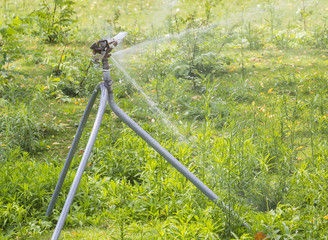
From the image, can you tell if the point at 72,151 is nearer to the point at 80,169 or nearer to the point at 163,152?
the point at 80,169

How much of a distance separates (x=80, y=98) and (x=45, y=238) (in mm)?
2456

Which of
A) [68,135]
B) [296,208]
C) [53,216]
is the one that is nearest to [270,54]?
[68,135]

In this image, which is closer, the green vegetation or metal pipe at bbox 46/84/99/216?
metal pipe at bbox 46/84/99/216

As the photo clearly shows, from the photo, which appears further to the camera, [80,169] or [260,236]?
[260,236]

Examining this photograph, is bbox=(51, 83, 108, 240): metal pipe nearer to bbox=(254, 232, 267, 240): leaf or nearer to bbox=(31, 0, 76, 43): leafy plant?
bbox=(254, 232, 267, 240): leaf

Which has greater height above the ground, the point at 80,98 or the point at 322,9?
the point at 80,98

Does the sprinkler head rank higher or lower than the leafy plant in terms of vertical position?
higher

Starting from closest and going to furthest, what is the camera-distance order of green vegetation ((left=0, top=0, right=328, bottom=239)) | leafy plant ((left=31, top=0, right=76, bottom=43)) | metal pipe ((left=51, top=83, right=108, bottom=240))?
metal pipe ((left=51, top=83, right=108, bottom=240))
green vegetation ((left=0, top=0, right=328, bottom=239))
leafy plant ((left=31, top=0, right=76, bottom=43))

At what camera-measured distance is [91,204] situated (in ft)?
9.43

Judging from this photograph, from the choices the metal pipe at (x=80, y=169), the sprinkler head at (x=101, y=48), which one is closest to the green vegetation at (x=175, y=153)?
the metal pipe at (x=80, y=169)

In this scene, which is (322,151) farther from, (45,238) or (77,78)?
(77,78)

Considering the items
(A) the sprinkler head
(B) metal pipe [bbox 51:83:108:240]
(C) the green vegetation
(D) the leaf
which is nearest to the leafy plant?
(C) the green vegetation

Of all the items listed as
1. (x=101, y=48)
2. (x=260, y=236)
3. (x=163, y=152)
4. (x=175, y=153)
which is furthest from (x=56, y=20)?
(x=260, y=236)

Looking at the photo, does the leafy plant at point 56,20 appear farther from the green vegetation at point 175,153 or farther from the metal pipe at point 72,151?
the metal pipe at point 72,151
